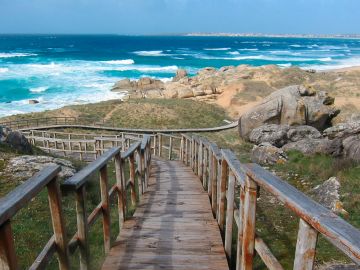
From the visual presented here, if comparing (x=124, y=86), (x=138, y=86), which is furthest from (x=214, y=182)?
(x=124, y=86)

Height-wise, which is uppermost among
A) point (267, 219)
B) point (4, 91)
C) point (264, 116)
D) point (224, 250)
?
point (224, 250)

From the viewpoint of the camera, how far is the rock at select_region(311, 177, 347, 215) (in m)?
6.64

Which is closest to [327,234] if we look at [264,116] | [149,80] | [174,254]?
[174,254]

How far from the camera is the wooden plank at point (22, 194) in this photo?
196cm

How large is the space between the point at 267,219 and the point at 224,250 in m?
2.26

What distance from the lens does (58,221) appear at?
8.86ft

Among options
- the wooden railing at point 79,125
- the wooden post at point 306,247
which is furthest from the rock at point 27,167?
the wooden railing at point 79,125

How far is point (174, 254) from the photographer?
4129 millimetres

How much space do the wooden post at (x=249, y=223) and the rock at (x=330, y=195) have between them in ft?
13.4

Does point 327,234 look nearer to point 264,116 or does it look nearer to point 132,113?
point 264,116

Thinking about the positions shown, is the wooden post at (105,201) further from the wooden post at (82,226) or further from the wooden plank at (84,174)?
the wooden post at (82,226)

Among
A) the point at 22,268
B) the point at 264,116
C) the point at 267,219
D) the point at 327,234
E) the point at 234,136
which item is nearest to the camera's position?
the point at 327,234

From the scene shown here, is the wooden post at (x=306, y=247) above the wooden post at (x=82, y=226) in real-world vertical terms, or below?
above

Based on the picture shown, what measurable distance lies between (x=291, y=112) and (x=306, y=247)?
23.2m
